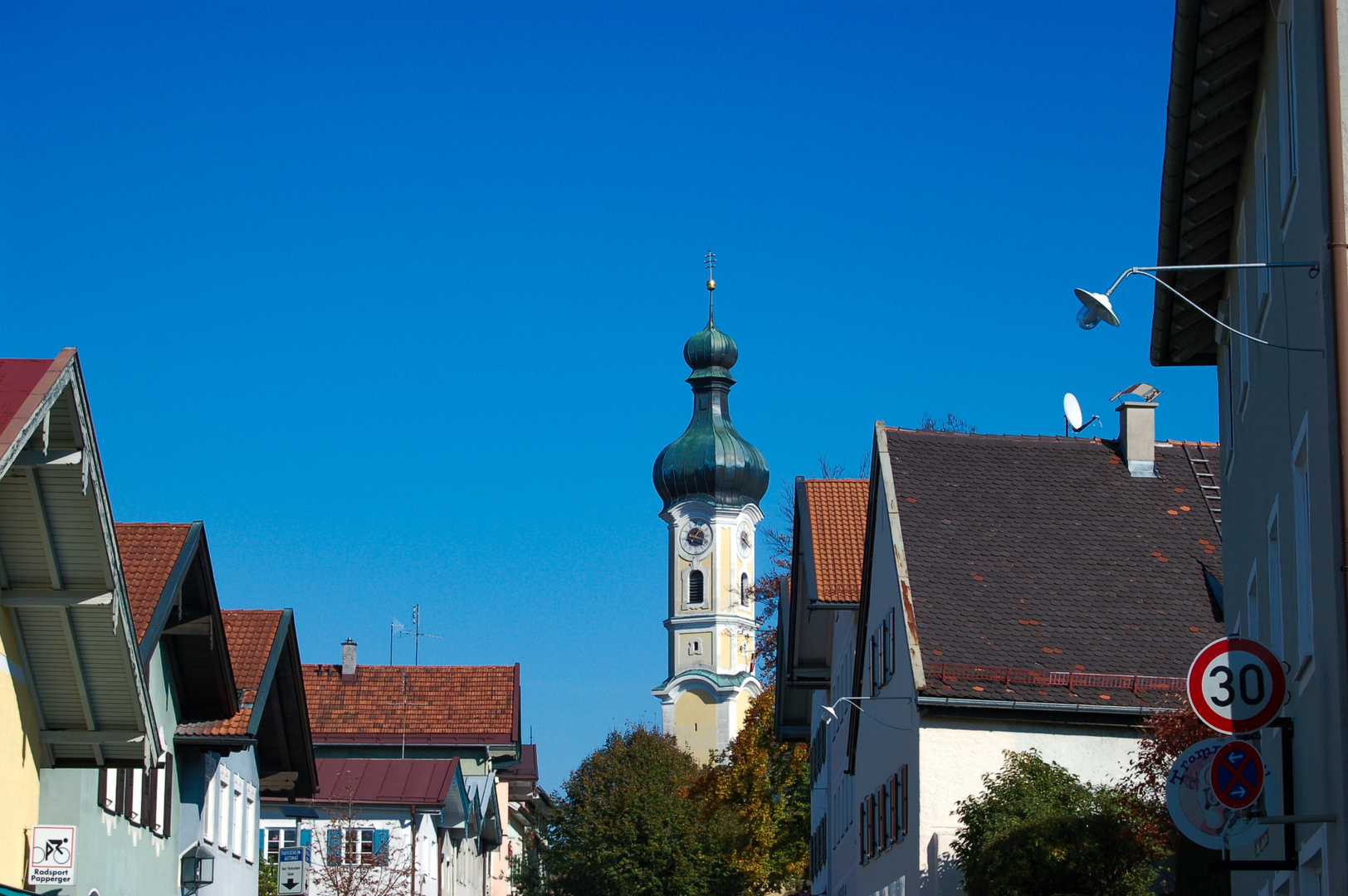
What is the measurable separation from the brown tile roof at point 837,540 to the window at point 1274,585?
1778 centimetres

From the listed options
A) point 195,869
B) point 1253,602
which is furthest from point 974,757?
point 195,869

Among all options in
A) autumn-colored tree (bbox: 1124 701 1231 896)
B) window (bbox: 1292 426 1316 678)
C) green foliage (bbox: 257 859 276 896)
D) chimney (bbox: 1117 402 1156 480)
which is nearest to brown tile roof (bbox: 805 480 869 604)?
chimney (bbox: 1117 402 1156 480)

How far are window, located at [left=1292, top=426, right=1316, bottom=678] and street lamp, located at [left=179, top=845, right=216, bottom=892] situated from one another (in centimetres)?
1471

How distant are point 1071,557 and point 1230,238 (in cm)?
1123

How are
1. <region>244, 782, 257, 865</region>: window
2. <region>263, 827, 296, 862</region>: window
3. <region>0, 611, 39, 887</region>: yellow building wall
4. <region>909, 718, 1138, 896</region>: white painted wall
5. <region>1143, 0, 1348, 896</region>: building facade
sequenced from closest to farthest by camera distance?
1. <region>1143, 0, 1348, 896</region>: building facade
2. <region>0, 611, 39, 887</region>: yellow building wall
3. <region>909, 718, 1138, 896</region>: white painted wall
4. <region>244, 782, 257, 865</region>: window
5. <region>263, 827, 296, 862</region>: window

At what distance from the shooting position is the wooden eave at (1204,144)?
11.5 meters

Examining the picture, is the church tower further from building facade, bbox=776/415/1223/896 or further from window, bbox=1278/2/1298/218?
window, bbox=1278/2/1298/218

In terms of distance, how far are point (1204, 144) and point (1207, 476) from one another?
49.5ft

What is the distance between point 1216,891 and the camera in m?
15.8

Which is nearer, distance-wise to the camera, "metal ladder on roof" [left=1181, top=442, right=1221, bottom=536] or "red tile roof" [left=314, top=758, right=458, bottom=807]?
"metal ladder on roof" [left=1181, top=442, right=1221, bottom=536]

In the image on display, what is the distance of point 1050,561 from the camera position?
81.4 feet

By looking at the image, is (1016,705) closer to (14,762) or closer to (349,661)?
(14,762)

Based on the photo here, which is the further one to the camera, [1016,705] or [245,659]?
[245,659]

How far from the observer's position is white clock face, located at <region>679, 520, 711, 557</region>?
121062 millimetres
